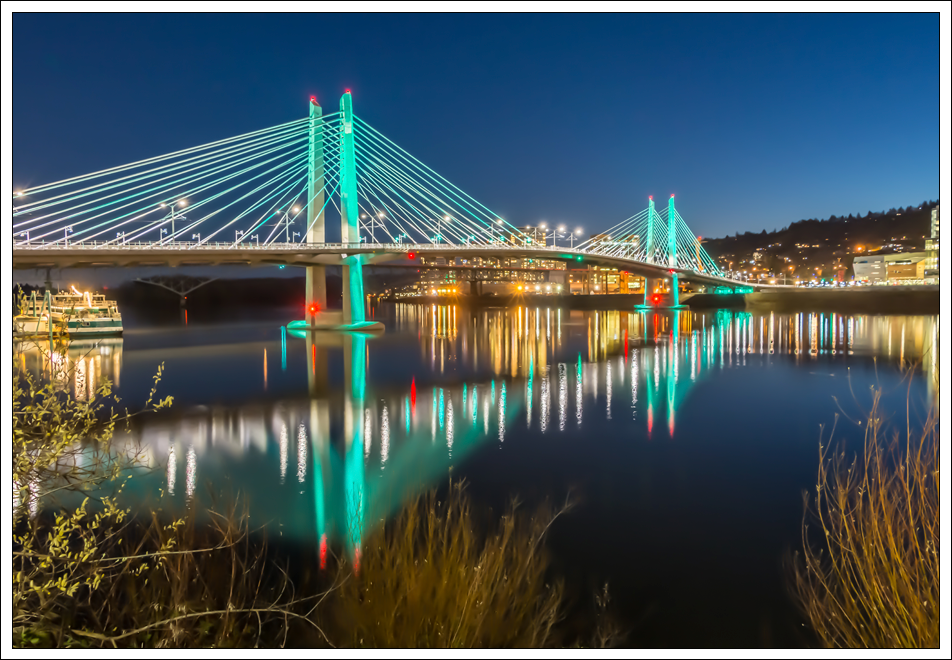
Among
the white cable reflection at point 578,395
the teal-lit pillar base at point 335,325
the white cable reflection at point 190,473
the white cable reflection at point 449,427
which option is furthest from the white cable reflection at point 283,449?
the teal-lit pillar base at point 335,325

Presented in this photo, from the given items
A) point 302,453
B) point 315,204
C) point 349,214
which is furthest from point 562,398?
point 315,204

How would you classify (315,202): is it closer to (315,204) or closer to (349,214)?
(315,204)

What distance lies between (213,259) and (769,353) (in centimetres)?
2481

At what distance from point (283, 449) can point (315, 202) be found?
73.1 ft

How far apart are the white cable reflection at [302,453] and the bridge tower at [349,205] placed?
740 inches

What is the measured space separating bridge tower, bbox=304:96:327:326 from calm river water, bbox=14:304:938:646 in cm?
809

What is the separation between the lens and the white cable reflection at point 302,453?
8366 mm

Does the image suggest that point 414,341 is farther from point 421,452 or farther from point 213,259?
point 421,452

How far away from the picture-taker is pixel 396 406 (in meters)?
13.7

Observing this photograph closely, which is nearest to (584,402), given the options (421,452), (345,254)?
(421,452)

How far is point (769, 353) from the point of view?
76.4 feet
